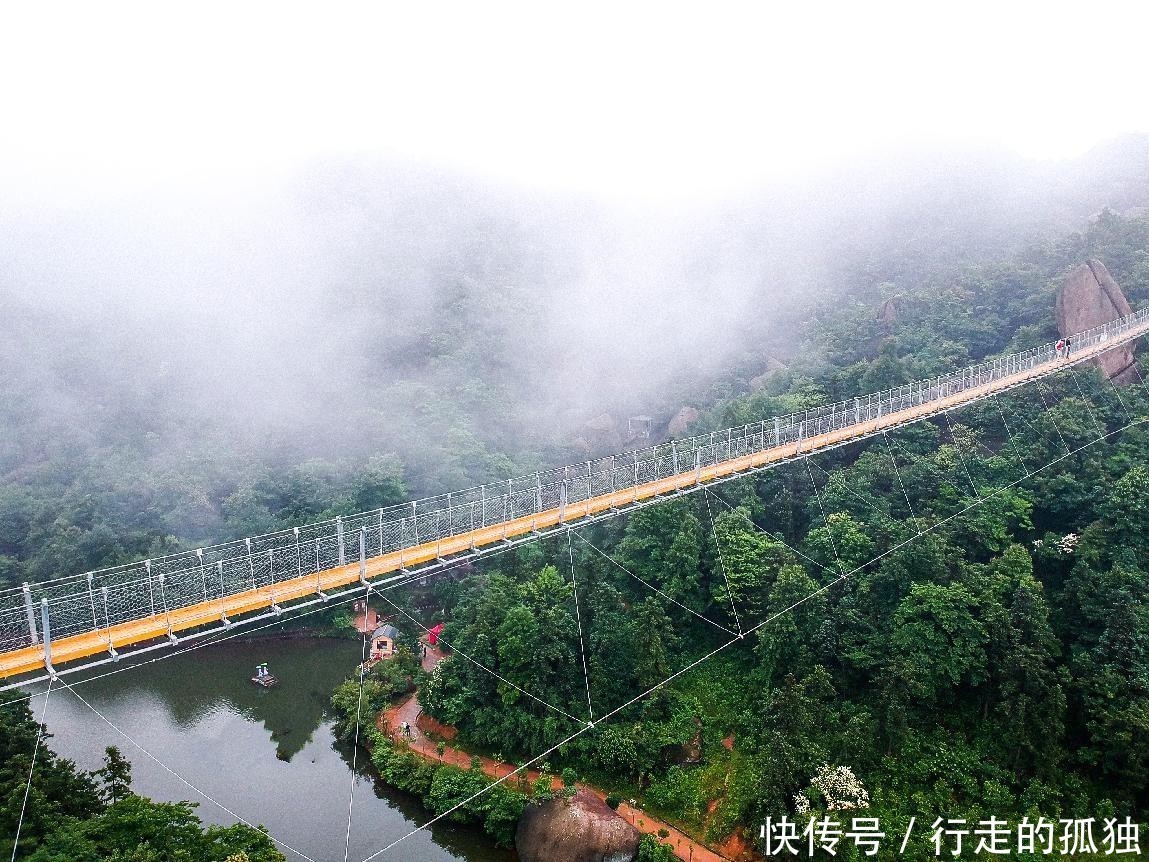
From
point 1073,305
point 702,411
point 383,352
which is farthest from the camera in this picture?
point 383,352

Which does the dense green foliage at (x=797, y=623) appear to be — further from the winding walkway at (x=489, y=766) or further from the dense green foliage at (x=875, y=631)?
the winding walkway at (x=489, y=766)

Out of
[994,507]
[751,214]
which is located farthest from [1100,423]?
[751,214]

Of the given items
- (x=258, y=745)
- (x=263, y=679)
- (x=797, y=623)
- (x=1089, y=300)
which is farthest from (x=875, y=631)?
(x=1089, y=300)

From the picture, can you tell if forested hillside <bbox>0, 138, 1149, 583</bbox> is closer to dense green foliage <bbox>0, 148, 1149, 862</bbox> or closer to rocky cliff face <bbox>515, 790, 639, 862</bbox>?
dense green foliage <bbox>0, 148, 1149, 862</bbox>

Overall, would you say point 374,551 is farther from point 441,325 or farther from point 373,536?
point 441,325

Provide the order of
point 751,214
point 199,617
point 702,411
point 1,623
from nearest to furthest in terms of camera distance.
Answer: point 1,623 < point 199,617 < point 702,411 < point 751,214

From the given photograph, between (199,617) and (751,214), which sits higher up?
(751,214)

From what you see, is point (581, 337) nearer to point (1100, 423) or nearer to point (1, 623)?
point (1100, 423)
